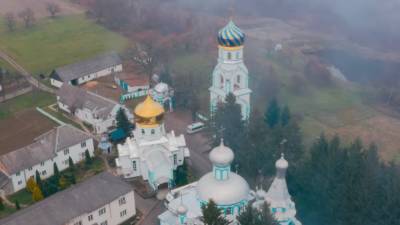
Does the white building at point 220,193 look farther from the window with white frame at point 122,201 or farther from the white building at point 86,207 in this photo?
the white building at point 86,207

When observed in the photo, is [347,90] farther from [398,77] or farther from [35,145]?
[35,145]

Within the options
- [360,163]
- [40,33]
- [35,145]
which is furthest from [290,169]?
[40,33]

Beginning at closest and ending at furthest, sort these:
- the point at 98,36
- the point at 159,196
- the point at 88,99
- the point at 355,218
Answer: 1. the point at 355,218
2. the point at 159,196
3. the point at 88,99
4. the point at 98,36

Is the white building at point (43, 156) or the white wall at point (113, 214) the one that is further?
the white building at point (43, 156)

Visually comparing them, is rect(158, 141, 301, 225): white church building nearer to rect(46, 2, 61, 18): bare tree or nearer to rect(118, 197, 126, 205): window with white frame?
rect(118, 197, 126, 205): window with white frame

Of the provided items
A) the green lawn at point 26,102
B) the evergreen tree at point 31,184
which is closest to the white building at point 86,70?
the green lawn at point 26,102

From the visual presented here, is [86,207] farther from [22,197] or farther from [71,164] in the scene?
[71,164]

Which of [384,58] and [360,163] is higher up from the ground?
[360,163]
